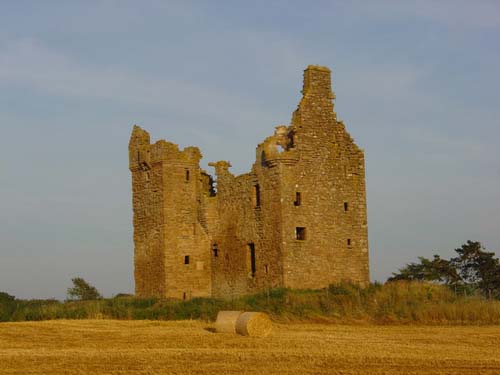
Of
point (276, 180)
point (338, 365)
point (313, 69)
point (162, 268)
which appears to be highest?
point (313, 69)

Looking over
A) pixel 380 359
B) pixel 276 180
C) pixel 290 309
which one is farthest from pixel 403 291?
pixel 380 359

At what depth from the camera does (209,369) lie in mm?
18078

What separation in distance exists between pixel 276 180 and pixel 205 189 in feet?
Result: 18.2

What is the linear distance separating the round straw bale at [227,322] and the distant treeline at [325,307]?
11.6 feet

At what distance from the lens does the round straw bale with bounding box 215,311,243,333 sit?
2525 cm

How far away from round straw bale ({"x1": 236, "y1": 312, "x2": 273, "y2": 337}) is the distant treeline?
4.05 meters

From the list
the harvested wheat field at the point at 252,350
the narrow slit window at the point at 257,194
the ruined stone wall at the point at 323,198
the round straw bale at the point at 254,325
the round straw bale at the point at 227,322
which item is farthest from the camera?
the narrow slit window at the point at 257,194

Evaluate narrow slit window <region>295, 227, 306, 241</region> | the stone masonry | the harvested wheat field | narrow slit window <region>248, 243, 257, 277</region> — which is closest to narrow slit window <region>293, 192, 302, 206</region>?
the stone masonry

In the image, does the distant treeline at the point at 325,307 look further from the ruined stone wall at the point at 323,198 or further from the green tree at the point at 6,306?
the ruined stone wall at the point at 323,198

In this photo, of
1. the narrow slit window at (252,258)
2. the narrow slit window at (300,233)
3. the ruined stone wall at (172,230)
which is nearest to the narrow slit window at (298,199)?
the narrow slit window at (300,233)

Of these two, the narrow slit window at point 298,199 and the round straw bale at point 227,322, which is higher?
the narrow slit window at point 298,199

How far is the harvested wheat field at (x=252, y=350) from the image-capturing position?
18.0 metres

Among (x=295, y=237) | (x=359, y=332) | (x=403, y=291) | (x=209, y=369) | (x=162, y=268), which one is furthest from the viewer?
(x=162, y=268)

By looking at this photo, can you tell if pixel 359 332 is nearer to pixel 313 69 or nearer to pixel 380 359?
pixel 380 359
